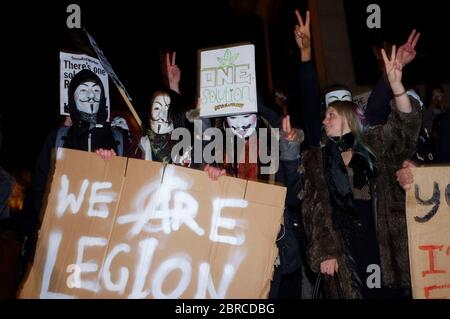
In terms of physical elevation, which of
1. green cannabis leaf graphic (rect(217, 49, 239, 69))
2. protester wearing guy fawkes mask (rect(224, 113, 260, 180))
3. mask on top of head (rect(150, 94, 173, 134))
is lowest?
protester wearing guy fawkes mask (rect(224, 113, 260, 180))

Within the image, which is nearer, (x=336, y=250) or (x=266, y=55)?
(x=336, y=250)

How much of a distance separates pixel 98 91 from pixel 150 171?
1206mm

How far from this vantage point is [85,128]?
13.9ft

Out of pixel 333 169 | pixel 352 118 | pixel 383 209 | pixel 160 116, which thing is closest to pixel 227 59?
pixel 160 116

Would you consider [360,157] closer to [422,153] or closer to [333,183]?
[333,183]

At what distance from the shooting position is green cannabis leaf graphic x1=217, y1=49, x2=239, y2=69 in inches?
152

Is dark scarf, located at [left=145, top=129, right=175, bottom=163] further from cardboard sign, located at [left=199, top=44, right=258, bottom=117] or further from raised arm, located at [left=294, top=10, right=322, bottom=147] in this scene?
raised arm, located at [left=294, top=10, right=322, bottom=147]

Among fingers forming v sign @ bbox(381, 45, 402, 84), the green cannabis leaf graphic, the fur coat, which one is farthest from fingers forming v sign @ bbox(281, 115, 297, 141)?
fingers forming v sign @ bbox(381, 45, 402, 84)

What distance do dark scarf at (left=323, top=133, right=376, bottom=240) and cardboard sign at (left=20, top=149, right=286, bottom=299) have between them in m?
0.41

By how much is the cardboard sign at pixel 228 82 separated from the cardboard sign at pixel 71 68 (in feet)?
3.67

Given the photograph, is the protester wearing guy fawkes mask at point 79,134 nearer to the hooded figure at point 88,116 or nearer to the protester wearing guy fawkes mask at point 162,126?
the hooded figure at point 88,116

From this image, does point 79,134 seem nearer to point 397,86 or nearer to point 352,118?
point 352,118
